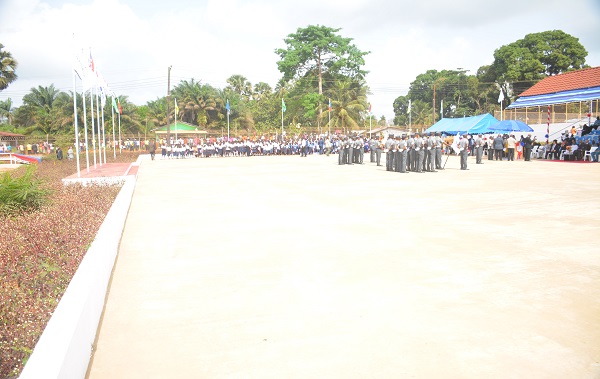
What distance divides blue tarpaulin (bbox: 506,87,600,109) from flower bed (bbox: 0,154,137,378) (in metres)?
28.3

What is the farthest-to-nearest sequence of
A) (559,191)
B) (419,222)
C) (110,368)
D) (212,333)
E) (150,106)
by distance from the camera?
1. (150,106)
2. (559,191)
3. (419,222)
4. (212,333)
5. (110,368)

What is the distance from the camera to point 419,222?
8.73 m

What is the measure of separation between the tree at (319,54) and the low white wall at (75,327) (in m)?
53.3

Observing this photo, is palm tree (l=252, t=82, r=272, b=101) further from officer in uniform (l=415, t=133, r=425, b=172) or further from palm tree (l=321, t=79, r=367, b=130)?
officer in uniform (l=415, t=133, r=425, b=172)

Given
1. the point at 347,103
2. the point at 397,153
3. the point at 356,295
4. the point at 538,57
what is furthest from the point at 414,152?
the point at 538,57

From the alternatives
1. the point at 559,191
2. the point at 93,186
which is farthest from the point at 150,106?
the point at 559,191

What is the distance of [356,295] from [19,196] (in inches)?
273

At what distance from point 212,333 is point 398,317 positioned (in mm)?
1558

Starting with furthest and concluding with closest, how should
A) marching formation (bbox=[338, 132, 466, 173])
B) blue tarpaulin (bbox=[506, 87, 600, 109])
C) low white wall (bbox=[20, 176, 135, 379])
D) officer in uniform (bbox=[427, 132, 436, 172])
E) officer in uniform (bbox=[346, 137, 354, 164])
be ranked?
1. blue tarpaulin (bbox=[506, 87, 600, 109])
2. officer in uniform (bbox=[346, 137, 354, 164])
3. officer in uniform (bbox=[427, 132, 436, 172])
4. marching formation (bbox=[338, 132, 466, 173])
5. low white wall (bbox=[20, 176, 135, 379])

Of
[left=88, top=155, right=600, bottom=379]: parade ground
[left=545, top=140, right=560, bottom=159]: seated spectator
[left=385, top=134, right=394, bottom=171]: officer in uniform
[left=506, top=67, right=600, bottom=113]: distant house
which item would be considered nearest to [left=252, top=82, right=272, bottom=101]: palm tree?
[left=506, top=67, right=600, bottom=113]: distant house

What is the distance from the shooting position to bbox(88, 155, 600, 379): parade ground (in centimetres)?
357

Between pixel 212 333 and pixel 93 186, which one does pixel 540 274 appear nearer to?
pixel 212 333

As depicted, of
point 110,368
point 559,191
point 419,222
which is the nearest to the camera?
point 110,368

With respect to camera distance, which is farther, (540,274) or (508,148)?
(508,148)
